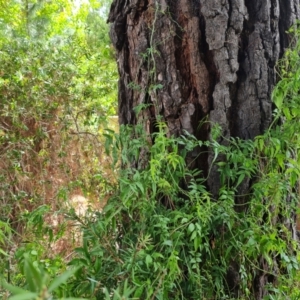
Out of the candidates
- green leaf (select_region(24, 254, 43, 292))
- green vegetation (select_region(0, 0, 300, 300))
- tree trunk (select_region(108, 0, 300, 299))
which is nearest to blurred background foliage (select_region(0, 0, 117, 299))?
green vegetation (select_region(0, 0, 300, 300))

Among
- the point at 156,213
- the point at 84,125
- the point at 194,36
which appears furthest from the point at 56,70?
the point at 156,213

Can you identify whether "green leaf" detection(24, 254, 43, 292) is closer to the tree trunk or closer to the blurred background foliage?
the tree trunk

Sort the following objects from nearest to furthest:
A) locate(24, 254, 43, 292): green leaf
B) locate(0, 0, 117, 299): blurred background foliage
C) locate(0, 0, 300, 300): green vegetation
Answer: locate(24, 254, 43, 292): green leaf
locate(0, 0, 300, 300): green vegetation
locate(0, 0, 117, 299): blurred background foliage

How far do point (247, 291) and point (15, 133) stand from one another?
1943mm

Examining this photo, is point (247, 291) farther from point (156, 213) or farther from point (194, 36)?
point (194, 36)

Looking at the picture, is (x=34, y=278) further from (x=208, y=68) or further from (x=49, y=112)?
(x=49, y=112)

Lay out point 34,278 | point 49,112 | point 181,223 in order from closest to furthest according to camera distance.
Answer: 1. point 34,278
2. point 181,223
3. point 49,112

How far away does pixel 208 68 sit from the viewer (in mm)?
1260

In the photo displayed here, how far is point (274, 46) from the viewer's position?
4.21 feet

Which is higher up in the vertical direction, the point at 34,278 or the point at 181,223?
the point at 34,278

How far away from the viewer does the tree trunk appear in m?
1.25

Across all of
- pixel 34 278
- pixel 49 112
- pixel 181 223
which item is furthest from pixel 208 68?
pixel 49 112

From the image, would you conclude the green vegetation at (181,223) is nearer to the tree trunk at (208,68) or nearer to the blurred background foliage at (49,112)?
the tree trunk at (208,68)

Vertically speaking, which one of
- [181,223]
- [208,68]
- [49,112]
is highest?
[208,68]
